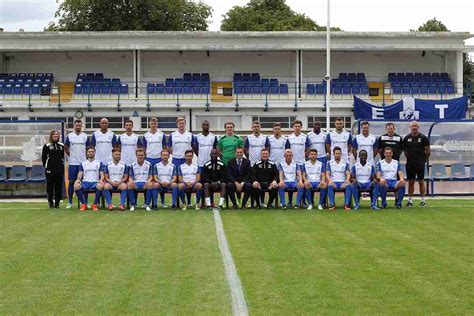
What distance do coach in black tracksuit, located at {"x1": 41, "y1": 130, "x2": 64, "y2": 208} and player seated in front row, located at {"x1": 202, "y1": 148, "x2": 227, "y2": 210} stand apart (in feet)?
10.9

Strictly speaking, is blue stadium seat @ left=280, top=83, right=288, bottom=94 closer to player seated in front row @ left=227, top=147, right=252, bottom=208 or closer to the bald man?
the bald man

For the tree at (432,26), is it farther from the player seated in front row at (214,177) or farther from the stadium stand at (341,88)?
the player seated in front row at (214,177)

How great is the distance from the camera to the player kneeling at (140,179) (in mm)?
18062

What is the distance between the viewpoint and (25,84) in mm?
44281

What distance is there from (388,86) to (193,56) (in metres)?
10.9

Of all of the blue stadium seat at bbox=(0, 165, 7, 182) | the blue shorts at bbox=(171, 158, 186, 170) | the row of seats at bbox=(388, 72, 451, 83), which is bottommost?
the blue stadium seat at bbox=(0, 165, 7, 182)

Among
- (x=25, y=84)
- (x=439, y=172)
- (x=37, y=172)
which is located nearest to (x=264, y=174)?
(x=439, y=172)

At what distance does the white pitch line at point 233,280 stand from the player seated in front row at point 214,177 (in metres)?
4.92

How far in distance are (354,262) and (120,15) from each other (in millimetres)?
54029

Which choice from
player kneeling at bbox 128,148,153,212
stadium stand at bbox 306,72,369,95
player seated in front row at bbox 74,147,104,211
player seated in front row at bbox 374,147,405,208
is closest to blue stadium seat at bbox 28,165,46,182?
player seated in front row at bbox 74,147,104,211

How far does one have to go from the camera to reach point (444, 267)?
9.57 m

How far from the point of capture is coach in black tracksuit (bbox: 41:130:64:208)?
19016mm

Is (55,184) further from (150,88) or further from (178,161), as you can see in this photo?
(150,88)

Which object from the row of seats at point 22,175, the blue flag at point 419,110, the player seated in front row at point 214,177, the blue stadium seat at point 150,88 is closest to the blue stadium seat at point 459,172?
the player seated in front row at point 214,177
